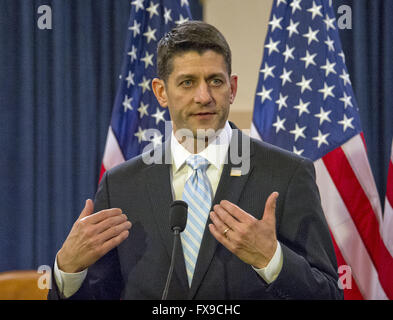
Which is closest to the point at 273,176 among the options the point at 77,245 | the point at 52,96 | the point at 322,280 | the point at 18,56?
the point at 322,280

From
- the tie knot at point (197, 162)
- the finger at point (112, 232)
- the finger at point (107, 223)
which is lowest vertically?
the finger at point (112, 232)

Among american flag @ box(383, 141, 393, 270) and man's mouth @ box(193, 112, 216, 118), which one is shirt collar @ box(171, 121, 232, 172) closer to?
man's mouth @ box(193, 112, 216, 118)

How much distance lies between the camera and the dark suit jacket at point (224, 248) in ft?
4.82

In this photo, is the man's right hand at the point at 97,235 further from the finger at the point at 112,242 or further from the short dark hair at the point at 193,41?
the short dark hair at the point at 193,41

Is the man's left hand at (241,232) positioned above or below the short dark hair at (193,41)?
below

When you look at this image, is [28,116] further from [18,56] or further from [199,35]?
[199,35]

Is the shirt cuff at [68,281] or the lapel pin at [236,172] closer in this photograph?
the shirt cuff at [68,281]

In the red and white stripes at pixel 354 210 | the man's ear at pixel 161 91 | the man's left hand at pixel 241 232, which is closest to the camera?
the man's left hand at pixel 241 232

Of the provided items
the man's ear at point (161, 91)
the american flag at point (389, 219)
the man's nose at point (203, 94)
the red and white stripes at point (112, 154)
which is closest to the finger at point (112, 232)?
the man's nose at point (203, 94)

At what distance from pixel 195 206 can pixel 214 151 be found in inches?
8.9

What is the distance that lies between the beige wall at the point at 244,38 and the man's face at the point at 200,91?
64.8 inches

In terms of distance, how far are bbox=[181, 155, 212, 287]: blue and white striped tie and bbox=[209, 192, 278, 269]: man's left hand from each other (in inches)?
12.1

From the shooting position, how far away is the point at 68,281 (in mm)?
1521

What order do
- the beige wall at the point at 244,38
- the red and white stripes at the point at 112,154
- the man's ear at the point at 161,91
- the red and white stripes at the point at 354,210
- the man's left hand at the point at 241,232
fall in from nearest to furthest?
the man's left hand at the point at 241,232 → the man's ear at the point at 161,91 → the red and white stripes at the point at 354,210 → the red and white stripes at the point at 112,154 → the beige wall at the point at 244,38
